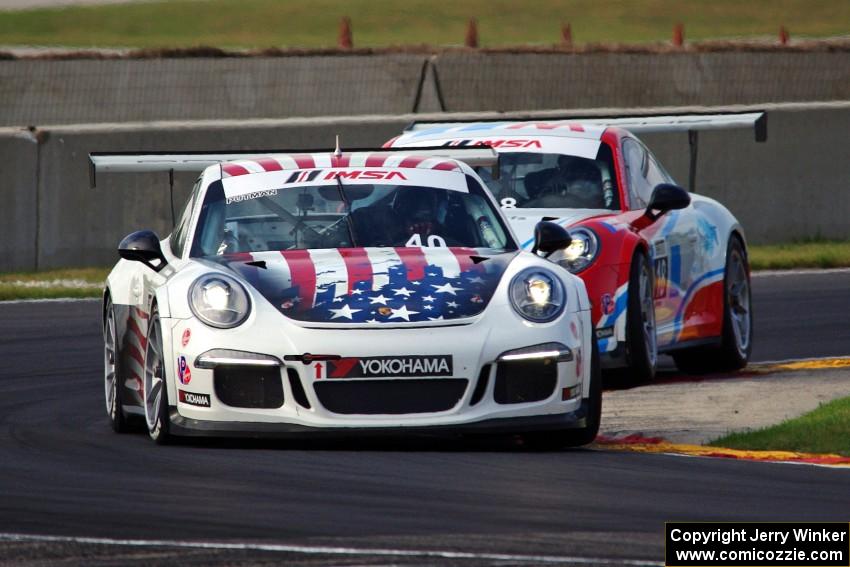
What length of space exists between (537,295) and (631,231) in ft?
8.63

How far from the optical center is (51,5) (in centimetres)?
4456

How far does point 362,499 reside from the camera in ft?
24.0

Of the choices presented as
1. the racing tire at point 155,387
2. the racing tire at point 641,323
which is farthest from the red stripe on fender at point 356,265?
the racing tire at point 641,323

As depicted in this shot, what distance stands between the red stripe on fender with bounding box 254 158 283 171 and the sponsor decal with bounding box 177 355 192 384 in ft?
5.43

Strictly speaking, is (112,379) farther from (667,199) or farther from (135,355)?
(667,199)

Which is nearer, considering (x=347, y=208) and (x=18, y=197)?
(x=347, y=208)

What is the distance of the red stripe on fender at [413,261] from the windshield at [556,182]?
8.47 ft

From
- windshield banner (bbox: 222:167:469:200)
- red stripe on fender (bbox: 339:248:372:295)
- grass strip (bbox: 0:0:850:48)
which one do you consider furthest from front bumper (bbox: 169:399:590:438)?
grass strip (bbox: 0:0:850:48)

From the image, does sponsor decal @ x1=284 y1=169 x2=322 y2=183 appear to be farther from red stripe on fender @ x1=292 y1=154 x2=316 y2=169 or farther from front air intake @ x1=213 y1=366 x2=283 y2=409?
front air intake @ x1=213 y1=366 x2=283 y2=409

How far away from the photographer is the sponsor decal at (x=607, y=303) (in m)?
11.2

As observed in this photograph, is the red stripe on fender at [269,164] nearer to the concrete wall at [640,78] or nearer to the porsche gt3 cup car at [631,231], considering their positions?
the porsche gt3 cup car at [631,231]

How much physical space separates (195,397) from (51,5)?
1451 inches

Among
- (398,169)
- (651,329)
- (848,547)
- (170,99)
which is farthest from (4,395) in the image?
(170,99)

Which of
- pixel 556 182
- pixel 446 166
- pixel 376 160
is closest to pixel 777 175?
pixel 556 182
